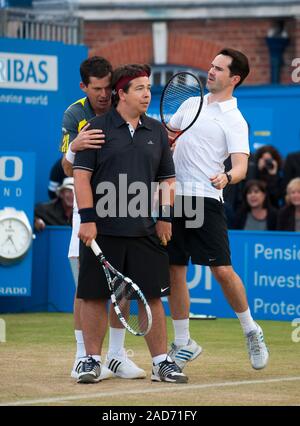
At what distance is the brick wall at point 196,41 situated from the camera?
23.7m

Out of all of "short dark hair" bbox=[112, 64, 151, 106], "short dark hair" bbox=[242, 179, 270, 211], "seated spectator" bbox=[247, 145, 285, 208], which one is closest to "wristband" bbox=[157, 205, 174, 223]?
"short dark hair" bbox=[112, 64, 151, 106]

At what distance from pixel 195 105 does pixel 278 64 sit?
14.2m

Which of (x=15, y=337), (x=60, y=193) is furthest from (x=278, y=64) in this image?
(x=15, y=337)

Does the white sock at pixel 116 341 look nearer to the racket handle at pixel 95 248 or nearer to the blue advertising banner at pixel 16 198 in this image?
the racket handle at pixel 95 248

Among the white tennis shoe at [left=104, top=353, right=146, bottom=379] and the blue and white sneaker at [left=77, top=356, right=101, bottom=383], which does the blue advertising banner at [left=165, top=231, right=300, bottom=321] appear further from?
the blue and white sneaker at [left=77, top=356, right=101, bottom=383]

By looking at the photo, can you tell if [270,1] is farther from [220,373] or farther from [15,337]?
[220,373]

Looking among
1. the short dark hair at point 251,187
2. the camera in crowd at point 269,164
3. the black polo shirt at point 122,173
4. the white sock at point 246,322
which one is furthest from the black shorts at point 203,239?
the camera in crowd at point 269,164

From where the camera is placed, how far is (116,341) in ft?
31.1

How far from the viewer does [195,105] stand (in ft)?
31.6

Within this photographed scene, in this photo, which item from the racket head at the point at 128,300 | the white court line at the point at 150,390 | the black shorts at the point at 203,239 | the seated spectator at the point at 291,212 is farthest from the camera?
the seated spectator at the point at 291,212

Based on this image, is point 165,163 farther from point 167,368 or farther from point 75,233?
point 167,368

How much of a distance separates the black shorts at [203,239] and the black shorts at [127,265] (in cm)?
44

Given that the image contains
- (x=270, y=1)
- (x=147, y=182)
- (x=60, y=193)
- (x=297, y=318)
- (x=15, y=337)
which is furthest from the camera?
(x=270, y=1)

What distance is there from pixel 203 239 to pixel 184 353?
2.70ft
